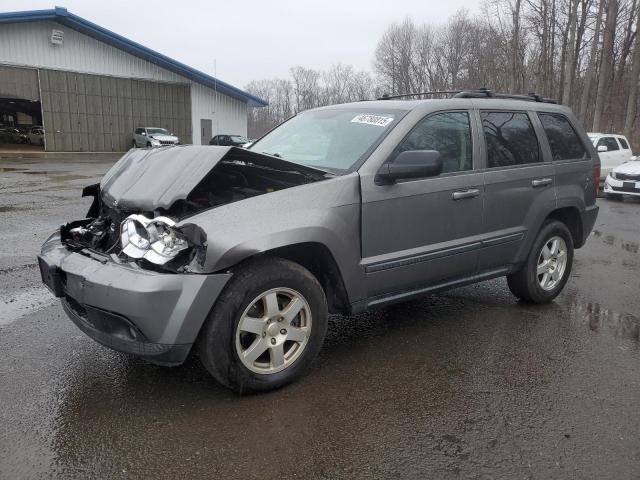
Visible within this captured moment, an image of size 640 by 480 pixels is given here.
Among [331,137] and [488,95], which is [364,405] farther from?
[488,95]

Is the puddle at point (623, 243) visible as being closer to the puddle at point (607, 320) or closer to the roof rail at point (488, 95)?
the puddle at point (607, 320)

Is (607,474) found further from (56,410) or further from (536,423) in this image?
(56,410)

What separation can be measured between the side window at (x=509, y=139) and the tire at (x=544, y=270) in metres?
0.72

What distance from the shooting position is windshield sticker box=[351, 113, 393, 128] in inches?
152

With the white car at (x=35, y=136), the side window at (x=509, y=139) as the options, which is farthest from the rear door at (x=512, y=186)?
the white car at (x=35, y=136)

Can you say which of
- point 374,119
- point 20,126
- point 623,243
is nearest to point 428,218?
point 374,119

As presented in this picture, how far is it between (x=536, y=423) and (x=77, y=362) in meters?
2.96

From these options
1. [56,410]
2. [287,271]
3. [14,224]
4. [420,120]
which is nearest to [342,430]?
[287,271]

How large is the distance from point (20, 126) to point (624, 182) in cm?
4373

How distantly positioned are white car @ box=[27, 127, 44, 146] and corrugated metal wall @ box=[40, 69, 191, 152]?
5992 mm

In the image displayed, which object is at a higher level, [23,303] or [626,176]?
[626,176]

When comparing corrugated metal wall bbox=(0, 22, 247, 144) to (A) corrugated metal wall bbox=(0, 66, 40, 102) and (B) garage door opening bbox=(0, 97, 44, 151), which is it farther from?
(B) garage door opening bbox=(0, 97, 44, 151)

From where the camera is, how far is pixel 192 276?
279cm

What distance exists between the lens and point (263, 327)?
122 inches
